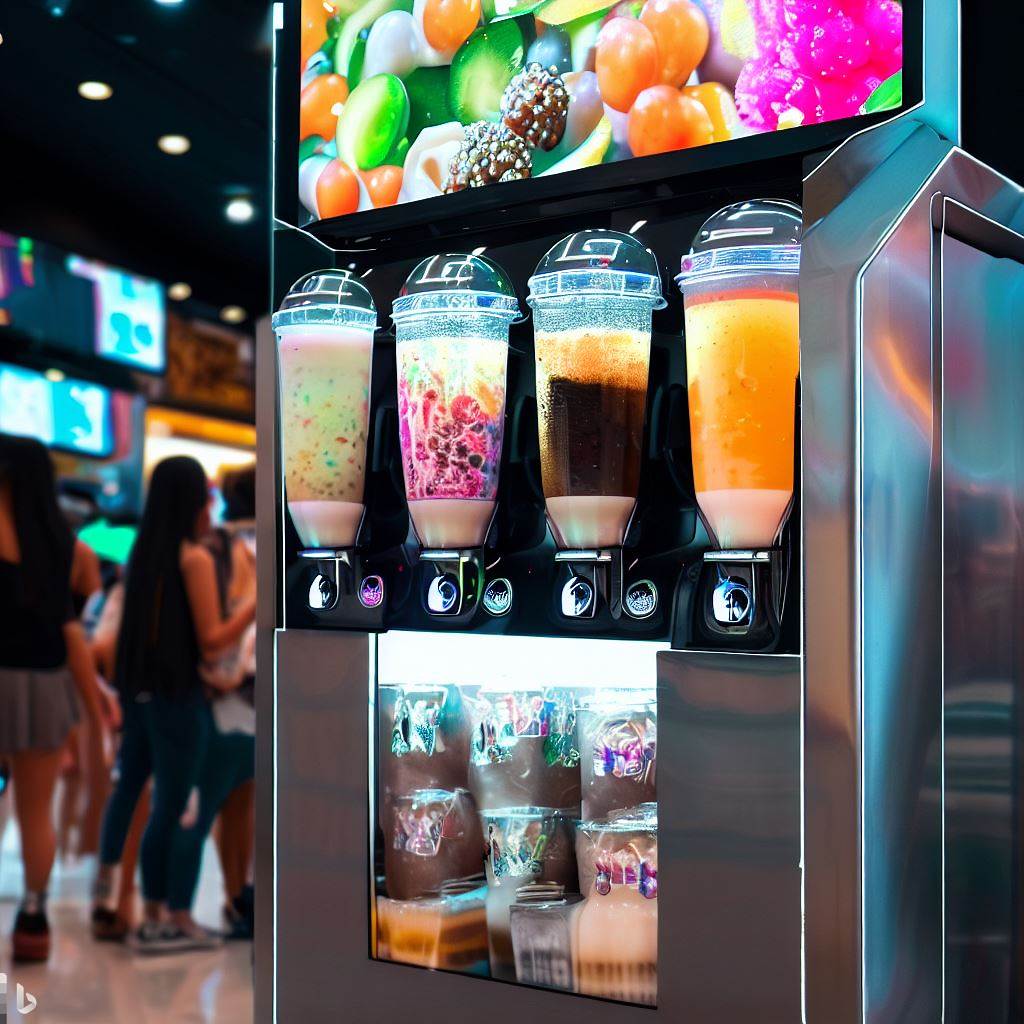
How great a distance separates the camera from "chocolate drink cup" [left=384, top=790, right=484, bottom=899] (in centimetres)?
140

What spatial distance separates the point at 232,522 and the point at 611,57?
2.99 m

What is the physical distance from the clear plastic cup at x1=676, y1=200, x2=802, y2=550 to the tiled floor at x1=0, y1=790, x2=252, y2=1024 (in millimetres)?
2766

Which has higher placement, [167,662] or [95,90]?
[95,90]

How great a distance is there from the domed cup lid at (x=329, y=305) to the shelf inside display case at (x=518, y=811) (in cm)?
37

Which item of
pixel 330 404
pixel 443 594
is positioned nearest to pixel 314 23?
pixel 330 404

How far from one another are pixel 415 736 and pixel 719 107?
0.76 meters

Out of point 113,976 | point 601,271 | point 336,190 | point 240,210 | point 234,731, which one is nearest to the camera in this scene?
point 601,271

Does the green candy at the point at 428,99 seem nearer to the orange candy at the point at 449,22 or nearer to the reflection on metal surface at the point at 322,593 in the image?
the orange candy at the point at 449,22

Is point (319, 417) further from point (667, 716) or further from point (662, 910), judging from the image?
point (662, 910)

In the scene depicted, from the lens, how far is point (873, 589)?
1.04 m

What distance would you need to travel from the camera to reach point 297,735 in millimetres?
1464

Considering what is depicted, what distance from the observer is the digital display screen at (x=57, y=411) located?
4.12 metres

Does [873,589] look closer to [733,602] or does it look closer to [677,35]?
[733,602]

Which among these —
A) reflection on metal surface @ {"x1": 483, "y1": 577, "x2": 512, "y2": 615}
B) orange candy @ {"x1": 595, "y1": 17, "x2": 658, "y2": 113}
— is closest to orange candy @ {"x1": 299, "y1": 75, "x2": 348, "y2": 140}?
orange candy @ {"x1": 595, "y1": 17, "x2": 658, "y2": 113}
